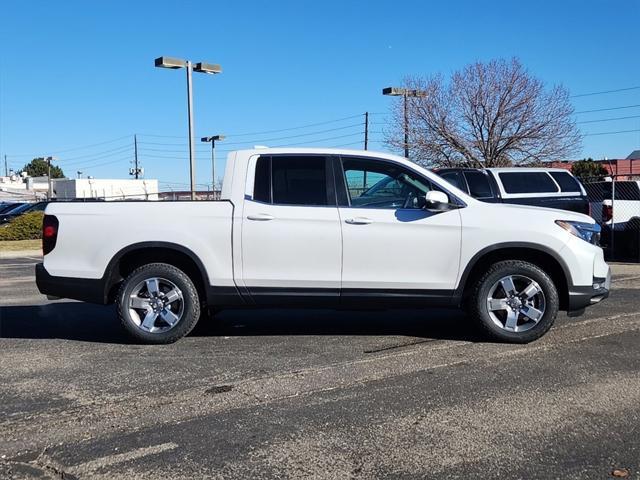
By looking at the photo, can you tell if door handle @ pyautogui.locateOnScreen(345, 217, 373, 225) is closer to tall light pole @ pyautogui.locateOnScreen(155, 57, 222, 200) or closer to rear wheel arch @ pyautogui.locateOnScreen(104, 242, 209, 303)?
rear wheel arch @ pyautogui.locateOnScreen(104, 242, 209, 303)

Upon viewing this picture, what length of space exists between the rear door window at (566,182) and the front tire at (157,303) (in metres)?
9.27

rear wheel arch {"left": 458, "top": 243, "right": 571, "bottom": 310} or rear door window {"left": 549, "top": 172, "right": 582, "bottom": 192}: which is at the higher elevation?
rear door window {"left": 549, "top": 172, "right": 582, "bottom": 192}

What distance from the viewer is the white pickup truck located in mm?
6191

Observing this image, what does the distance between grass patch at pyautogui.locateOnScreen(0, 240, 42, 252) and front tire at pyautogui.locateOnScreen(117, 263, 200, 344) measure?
53.8 feet

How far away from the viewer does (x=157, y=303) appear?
6.33m

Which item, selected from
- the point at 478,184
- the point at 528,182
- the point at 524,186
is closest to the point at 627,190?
the point at 528,182

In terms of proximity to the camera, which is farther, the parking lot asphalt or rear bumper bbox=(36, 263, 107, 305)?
rear bumper bbox=(36, 263, 107, 305)

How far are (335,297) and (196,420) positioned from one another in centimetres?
222

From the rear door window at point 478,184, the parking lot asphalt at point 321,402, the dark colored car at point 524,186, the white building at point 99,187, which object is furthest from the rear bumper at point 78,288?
the white building at point 99,187

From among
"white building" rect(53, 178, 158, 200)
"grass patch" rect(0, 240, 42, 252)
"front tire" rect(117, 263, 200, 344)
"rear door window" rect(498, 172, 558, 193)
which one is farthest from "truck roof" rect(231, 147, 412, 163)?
"white building" rect(53, 178, 158, 200)

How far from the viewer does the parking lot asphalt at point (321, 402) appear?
3699mm

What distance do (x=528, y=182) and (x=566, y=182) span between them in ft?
2.51

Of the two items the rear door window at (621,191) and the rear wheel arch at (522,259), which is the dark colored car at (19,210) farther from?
the rear wheel arch at (522,259)

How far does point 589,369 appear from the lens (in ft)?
18.0
